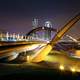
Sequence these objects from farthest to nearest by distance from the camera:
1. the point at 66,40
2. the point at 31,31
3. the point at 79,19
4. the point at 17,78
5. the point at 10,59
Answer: the point at 31,31
the point at 66,40
the point at 79,19
the point at 10,59
the point at 17,78

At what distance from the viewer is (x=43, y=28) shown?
150 meters

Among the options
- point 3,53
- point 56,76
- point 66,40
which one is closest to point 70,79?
point 56,76

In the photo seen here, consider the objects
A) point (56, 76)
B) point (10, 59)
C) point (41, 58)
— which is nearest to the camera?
point (56, 76)

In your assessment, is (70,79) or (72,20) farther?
(72,20)

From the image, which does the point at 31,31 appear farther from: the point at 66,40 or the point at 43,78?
the point at 43,78

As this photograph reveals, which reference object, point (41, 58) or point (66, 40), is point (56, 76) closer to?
point (41, 58)

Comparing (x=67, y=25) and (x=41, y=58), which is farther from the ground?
(x=67, y=25)

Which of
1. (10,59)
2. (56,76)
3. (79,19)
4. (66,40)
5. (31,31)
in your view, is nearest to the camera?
(56,76)

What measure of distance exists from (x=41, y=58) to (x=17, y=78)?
80.5 feet

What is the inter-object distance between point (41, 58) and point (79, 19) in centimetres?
1457

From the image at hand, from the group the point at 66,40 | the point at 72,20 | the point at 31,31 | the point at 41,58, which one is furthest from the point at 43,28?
the point at 41,58

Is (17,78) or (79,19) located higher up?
(79,19)

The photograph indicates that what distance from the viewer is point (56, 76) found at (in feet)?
82.4

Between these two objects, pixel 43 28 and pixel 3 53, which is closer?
pixel 3 53
